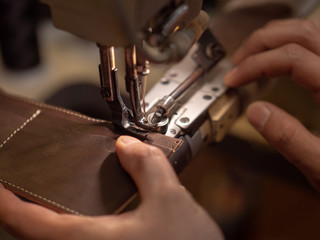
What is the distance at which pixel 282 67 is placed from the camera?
92 cm

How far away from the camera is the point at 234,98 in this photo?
92 cm

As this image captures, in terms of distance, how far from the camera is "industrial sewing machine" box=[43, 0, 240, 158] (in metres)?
0.54

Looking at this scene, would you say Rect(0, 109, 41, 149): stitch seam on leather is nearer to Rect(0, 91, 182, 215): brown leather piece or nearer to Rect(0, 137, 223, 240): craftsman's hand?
Rect(0, 91, 182, 215): brown leather piece

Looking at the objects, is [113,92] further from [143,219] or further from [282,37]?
[282,37]

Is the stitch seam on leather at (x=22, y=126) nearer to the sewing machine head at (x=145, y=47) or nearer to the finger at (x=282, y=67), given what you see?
the sewing machine head at (x=145, y=47)

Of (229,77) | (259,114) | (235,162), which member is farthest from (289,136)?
(235,162)

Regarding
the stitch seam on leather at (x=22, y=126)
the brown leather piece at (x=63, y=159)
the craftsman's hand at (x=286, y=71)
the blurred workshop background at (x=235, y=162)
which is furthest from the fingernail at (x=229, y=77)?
the blurred workshop background at (x=235, y=162)

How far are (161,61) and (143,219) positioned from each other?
24cm

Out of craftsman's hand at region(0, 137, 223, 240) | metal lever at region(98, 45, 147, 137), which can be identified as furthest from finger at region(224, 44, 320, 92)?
craftsman's hand at region(0, 137, 223, 240)

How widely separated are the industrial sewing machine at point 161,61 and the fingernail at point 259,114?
1.8 inches

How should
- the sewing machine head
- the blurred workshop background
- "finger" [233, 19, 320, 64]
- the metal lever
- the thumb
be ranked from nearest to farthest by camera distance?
the sewing machine head → the metal lever → the thumb → "finger" [233, 19, 320, 64] → the blurred workshop background

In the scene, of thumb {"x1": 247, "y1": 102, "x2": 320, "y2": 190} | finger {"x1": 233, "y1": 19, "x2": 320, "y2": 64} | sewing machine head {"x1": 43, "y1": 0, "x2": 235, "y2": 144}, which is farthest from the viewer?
finger {"x1": 233, "y1": 19, "x2": 320, "y2": 64}

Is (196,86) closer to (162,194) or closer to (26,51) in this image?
(162,194)

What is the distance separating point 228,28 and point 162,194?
74 centimetres
